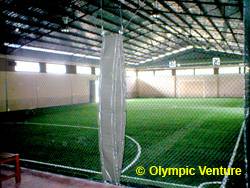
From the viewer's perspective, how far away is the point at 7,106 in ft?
56.2

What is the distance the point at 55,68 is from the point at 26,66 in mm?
3226

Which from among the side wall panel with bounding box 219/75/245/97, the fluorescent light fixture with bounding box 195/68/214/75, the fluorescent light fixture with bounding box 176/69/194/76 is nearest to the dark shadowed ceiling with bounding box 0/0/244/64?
the side wall panel with bounding box 219/75/245/97

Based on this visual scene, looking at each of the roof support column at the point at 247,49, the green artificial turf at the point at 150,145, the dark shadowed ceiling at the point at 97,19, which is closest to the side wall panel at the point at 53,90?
the dark shadowed ceiling at the point at 97,19

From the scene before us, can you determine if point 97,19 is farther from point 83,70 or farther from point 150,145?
point 83,70

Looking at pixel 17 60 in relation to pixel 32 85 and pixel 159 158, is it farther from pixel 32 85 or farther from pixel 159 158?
pixel 159 158

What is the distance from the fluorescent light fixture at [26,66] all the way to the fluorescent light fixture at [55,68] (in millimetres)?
1122

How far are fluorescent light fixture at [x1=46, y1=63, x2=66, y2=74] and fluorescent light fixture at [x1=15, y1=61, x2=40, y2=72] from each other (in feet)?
3.68

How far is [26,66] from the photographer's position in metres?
18.9

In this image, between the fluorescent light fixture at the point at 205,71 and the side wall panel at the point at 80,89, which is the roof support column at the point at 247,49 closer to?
the side wall panel at the point at 80,89

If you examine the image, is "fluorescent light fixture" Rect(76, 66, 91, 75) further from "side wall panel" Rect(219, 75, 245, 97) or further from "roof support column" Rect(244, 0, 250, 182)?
"roof support column" Rect(244, 0, 250, 182)

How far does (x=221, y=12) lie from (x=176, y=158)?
8930 millimetres

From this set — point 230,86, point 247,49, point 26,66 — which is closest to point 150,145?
point 247,49

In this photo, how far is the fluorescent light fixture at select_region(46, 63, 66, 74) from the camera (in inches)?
829

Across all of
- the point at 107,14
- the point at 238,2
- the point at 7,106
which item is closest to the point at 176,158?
the point at 238,2
